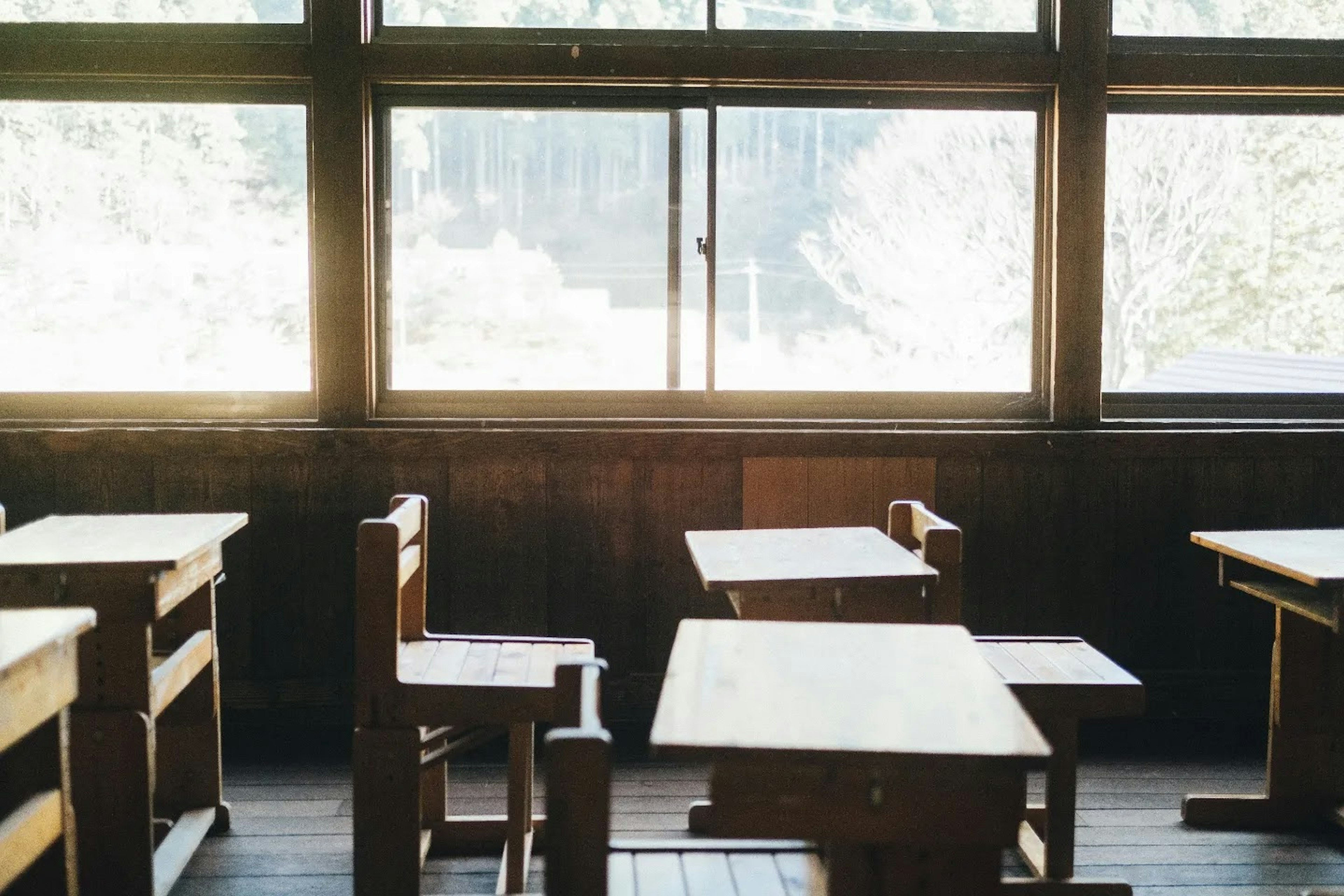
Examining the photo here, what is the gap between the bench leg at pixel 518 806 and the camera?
263 centimetres

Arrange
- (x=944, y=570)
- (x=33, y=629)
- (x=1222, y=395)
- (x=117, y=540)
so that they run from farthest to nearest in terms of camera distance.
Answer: (x=1222, y=395)
(x=117, y=540)
(x=944, y=570)
(x=33, y=629)

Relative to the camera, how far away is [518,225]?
12.0 ft

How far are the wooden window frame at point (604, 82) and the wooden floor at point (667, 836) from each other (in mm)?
1092

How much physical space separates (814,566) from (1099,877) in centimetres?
104

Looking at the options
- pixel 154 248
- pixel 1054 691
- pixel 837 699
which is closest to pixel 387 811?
pixel 837 699

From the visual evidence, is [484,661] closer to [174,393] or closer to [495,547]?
[495,547]

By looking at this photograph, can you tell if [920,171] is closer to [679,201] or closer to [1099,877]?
[679,201]

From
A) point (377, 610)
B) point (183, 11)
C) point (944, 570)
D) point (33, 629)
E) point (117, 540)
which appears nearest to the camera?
point (33, 629)

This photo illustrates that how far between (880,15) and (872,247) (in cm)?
73

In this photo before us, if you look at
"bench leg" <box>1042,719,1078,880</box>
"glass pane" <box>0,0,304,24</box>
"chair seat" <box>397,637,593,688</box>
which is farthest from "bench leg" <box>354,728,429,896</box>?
"glass pane" <box>0,0,304,24</box>

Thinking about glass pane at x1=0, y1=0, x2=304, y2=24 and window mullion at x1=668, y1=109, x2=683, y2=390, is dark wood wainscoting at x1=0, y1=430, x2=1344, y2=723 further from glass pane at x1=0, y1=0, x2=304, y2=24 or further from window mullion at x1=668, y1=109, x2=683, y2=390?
glass pane at x1=0, y1=0, x2=304, y2=24

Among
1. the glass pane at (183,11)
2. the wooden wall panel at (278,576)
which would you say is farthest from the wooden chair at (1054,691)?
the glass pane at (183,11)

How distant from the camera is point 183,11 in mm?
3590

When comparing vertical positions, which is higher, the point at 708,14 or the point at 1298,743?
the point at 708,14
